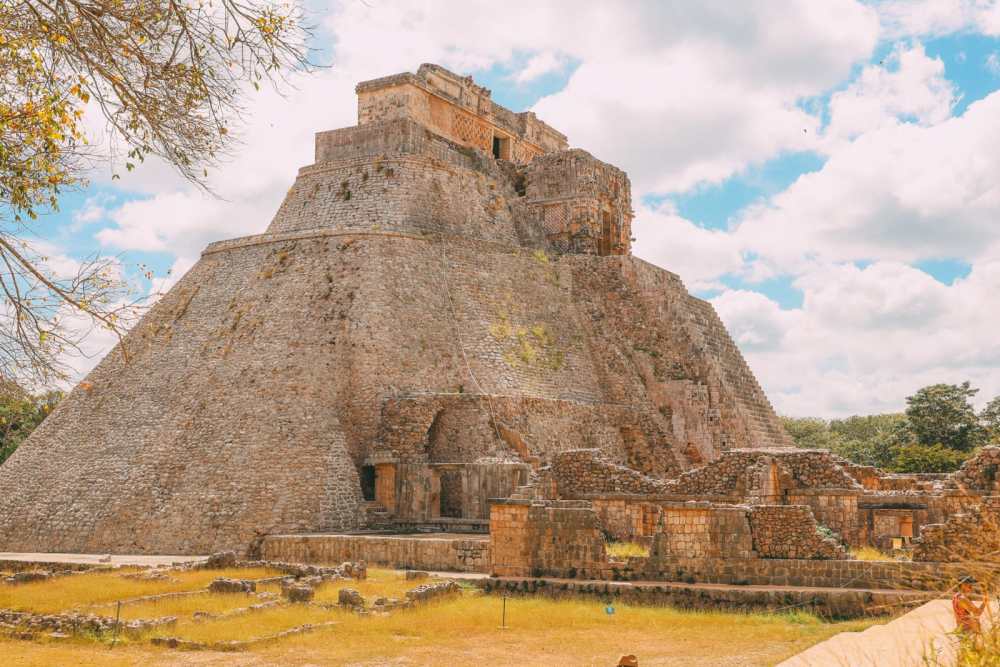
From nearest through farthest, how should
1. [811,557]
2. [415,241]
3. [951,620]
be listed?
[951,620] → [811,557] → [415,241]

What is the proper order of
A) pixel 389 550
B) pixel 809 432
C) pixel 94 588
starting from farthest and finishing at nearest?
pixel 809 432, pixel 389 550, pixel 94 588

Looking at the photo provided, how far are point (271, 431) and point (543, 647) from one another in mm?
11642

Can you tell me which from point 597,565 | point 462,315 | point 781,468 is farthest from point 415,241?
point 597,565

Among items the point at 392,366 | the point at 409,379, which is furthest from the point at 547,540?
the point at 392,366

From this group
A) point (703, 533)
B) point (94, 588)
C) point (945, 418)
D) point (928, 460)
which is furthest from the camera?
point (945, 418)

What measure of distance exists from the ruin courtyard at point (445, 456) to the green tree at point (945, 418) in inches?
470

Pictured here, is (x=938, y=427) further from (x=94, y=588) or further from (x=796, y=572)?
(x=94, y=588)

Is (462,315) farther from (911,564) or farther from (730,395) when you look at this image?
(911,564)

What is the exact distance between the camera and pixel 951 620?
9.37 metres

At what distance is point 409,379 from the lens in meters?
23.7

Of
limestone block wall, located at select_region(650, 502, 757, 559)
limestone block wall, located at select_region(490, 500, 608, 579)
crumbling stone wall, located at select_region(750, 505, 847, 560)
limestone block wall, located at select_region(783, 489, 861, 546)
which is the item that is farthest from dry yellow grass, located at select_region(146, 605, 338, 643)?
limestone block wall, located at select_region(783, 489, 861, 546)

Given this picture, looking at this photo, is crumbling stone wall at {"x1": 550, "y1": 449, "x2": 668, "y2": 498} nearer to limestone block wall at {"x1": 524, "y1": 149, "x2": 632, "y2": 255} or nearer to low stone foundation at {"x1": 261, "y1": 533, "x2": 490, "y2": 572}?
low stone foundation at {"x1": 261, "y1": 533, "x2": 490, "y2": 572}

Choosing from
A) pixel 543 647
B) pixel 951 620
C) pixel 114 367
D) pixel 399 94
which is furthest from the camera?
pixel 399 94

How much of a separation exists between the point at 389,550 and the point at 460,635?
245 inches
